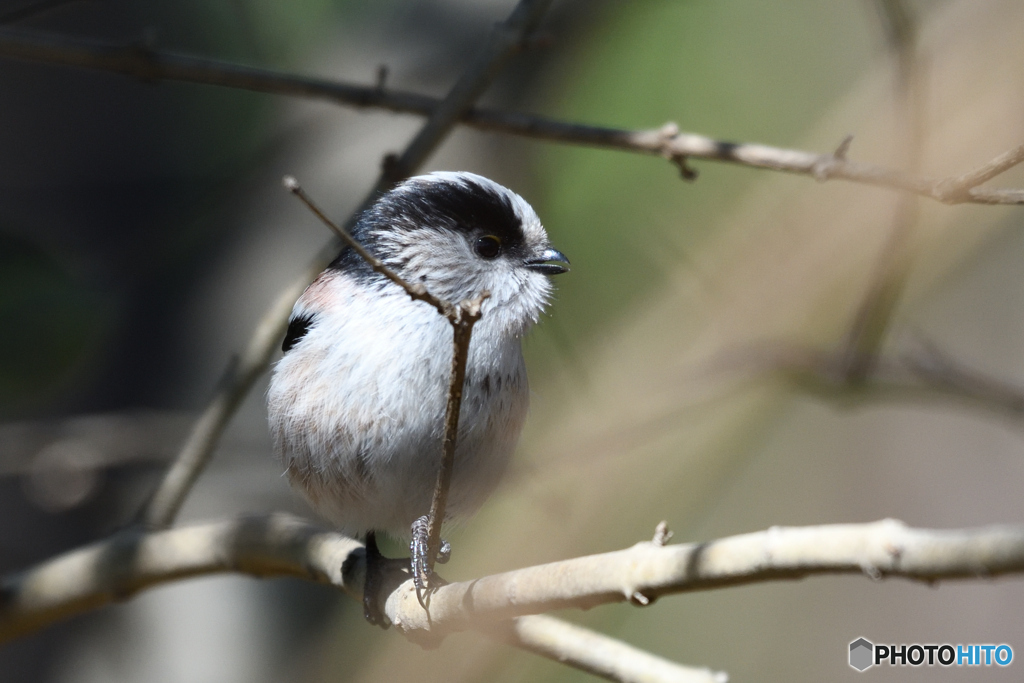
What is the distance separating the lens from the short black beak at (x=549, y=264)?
2.64 metres

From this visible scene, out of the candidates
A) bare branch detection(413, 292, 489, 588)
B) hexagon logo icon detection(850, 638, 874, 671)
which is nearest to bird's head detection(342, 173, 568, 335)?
bare branch detection(413, 292, 489, 588)

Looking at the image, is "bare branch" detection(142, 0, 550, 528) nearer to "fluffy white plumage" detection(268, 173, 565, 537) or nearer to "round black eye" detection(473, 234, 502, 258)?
"fluffy white plumage" detection(268, 173, 565, 537)

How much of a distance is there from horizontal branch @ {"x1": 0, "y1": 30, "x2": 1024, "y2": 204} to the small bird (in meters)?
0.25

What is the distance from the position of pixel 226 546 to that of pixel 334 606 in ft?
4.84

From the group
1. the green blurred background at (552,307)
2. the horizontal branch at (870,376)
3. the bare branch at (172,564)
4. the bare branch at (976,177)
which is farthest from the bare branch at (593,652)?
the horizontal branch at (870,376)

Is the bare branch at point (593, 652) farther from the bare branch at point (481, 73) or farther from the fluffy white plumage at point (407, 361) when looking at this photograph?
the bare branch at point (481, 73)

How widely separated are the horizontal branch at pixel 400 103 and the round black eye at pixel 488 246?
37 centimetres

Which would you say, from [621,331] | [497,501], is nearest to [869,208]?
[621,331]

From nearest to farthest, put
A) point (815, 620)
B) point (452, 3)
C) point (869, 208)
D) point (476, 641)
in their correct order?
point (476, 641)
point (869, 208)
point (452, 3)
point (815, 620)

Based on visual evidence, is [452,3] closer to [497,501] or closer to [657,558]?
[497,501]

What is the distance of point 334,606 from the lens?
398cm

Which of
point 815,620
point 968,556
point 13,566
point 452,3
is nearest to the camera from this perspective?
point 968,556

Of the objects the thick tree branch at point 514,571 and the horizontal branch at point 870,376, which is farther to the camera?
the horizontal branch at point 870,376

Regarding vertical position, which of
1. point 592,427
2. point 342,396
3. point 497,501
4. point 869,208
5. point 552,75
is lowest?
point 342,396
